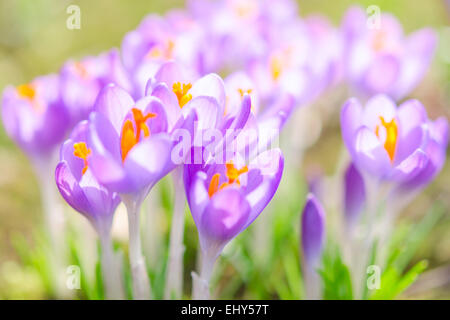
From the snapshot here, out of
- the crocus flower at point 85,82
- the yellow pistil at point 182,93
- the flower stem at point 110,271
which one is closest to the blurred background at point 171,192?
the flower stem at point 110,271

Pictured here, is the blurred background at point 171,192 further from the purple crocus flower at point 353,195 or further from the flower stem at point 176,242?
the purple crocus flower at point 353,195

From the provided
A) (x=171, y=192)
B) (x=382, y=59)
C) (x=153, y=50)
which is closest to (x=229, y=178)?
(x=153, y=50)

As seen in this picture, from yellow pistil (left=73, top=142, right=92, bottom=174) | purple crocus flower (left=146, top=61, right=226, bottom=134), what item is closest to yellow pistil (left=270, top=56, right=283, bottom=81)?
purple crocus flower (left=146, top=61, right=226, bottom=134)

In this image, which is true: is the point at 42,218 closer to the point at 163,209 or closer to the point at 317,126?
the point at 163,209

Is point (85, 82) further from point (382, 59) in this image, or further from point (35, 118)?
point (382, 59)

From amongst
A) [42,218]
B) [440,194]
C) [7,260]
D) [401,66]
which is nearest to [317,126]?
[440,194]
